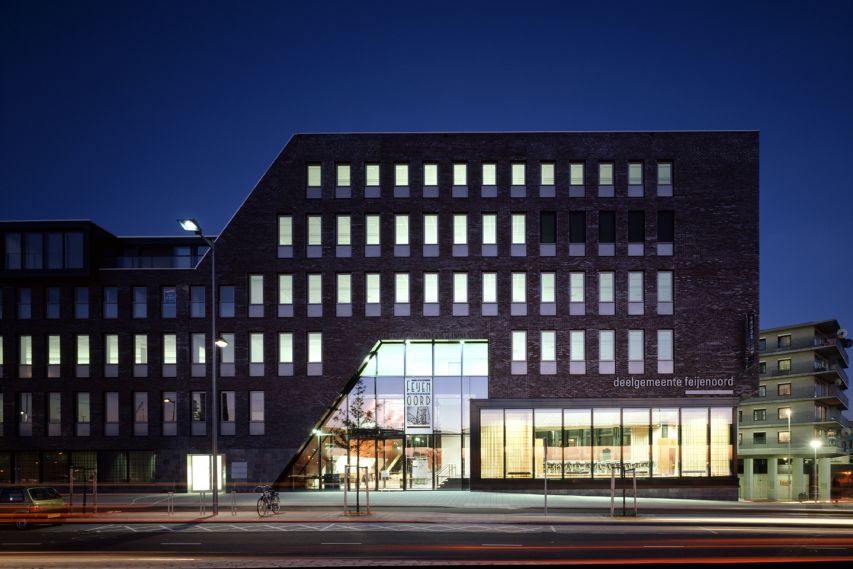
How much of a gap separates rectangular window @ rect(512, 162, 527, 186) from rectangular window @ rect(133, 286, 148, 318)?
24.1m

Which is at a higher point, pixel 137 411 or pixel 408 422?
pixel 137 411

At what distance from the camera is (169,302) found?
45000 millimetres

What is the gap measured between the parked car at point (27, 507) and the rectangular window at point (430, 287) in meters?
22.8

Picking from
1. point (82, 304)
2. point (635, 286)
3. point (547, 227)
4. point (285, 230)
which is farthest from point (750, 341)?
point (82, 304)

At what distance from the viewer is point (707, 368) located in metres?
43.0

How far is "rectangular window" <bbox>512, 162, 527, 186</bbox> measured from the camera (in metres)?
44.6

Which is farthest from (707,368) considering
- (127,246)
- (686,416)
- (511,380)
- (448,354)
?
(127,246)

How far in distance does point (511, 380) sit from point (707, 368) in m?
11.7

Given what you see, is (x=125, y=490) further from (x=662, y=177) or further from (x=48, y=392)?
(x=662, y=177)

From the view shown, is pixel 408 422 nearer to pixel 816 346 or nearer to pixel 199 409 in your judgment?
pixel 199 409

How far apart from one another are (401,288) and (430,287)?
1.79m

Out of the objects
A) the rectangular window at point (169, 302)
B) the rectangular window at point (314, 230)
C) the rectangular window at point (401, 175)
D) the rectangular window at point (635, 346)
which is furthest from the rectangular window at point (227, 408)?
the rectangular window at point (635, 346)

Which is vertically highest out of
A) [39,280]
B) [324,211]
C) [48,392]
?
[324,211]

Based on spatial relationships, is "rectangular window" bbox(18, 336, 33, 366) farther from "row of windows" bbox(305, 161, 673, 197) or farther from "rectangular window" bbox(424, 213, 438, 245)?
"rectangular window" bbox(424, 213, 438, 245)
